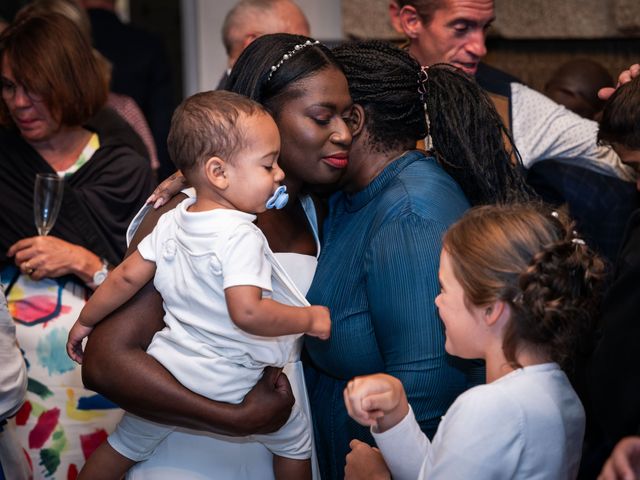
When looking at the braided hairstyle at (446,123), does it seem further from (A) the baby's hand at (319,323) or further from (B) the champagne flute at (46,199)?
(B) the champagne flute at (46,199)

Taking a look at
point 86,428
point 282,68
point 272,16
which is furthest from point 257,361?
point 272,16

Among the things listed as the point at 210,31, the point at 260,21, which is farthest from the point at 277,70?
the point at 210,31

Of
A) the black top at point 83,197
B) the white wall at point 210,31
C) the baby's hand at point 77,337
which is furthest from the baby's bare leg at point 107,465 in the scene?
the white wall at point 210,31

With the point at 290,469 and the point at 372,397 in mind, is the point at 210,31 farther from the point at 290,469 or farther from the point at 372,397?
the point at 372,397

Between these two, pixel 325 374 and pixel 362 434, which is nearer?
pixel 362 434

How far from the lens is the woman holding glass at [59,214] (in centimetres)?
302

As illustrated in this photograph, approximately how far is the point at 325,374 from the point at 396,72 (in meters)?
0.77

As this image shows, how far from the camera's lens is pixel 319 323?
2.01 metres

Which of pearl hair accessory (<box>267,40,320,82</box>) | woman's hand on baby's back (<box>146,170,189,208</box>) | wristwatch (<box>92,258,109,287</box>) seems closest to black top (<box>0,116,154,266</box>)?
wristwatch (<box>92,258,109,287</box>)

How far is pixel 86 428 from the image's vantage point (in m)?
3.04

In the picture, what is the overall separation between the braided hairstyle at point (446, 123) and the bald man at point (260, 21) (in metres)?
1.70

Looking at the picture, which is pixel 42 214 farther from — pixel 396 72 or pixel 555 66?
pixel 555 66

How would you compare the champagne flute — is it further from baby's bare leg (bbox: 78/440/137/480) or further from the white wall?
the white wall

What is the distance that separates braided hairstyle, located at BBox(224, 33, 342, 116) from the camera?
7.45 ft
